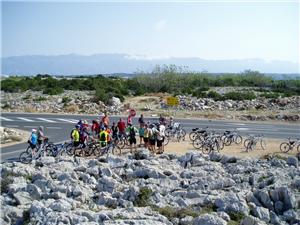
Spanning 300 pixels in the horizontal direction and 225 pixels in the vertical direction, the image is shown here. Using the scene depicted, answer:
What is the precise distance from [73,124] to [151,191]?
66.4 feet

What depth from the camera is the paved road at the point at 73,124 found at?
3077cm

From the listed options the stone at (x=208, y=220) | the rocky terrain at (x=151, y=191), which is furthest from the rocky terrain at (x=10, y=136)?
the stone at (x=208, y=220)

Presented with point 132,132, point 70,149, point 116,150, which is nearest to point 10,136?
point 70,149

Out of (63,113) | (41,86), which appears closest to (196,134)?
(63,113)

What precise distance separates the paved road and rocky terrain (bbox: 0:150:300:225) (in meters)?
9.50

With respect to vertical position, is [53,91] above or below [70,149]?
above

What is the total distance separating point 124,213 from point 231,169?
6.92 meters

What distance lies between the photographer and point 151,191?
1553 cm

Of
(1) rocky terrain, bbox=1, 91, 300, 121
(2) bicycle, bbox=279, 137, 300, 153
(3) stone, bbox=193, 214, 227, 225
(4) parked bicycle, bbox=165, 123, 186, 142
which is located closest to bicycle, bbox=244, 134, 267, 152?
(2) bicycle, bbox=279, 137, 300, 153

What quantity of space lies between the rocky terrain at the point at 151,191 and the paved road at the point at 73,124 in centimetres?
950

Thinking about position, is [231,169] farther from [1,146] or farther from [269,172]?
[1,146]

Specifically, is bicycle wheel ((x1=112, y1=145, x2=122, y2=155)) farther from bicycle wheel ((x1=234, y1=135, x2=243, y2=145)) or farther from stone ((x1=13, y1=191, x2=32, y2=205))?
bicycle wheel ((x1=234, y1=135, x2=243, y2=145))

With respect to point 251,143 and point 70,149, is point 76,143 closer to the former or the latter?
point 70,149

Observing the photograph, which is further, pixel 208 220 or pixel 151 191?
pixel 151 191
